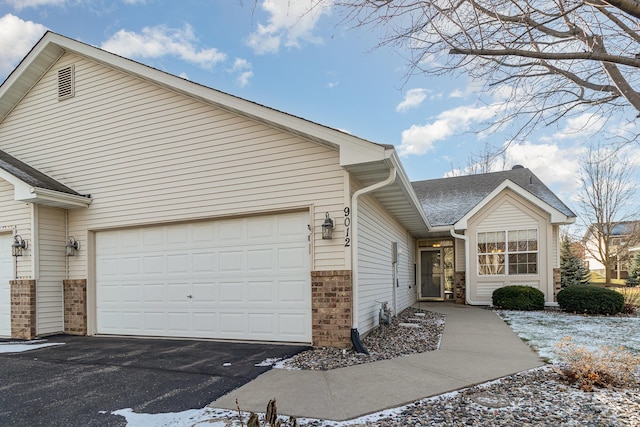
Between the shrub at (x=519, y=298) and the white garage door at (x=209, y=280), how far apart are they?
8105 millimetres

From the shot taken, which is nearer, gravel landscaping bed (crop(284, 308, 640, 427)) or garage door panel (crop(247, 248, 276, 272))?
gravel landscaping bed (crop(284, 308, 640, 427))

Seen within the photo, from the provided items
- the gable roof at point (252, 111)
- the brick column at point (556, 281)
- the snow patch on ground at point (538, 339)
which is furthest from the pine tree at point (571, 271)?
the gable roof at point (252, 111)

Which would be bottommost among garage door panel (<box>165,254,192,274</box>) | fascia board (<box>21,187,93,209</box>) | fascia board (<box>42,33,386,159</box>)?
garage door panel (<box>165,254,192,274</box>)

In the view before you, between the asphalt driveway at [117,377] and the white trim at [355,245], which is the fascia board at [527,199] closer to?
the white trim at [355,245]

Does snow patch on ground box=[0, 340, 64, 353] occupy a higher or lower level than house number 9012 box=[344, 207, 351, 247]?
lower

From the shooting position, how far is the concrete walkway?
3.72 metres

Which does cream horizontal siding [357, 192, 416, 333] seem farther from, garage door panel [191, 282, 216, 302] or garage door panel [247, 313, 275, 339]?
garage door panel [191, 282, 216, 302]

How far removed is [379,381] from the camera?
4410 millimetres

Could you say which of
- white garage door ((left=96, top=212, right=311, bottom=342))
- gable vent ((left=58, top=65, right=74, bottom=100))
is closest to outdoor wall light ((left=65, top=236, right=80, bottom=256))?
white garage door ((left=96, top=212, right=311, bottom=342))

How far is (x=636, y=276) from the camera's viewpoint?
73.4 feet

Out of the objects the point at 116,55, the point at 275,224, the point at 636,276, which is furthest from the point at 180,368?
the point at 636,276

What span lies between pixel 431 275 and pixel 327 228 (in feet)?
36.4

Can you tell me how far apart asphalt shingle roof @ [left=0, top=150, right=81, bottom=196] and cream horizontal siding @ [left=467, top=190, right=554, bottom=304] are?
468 inches

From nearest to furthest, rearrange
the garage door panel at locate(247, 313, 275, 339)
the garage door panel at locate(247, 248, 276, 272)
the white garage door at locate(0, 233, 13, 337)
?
1. the garage door panel at locate(247, 313, 275, 339)
2. the garage door panel at locate(247, 248, 276, 272)
3. the white garage door at locate(0, 233, 13, 337)
